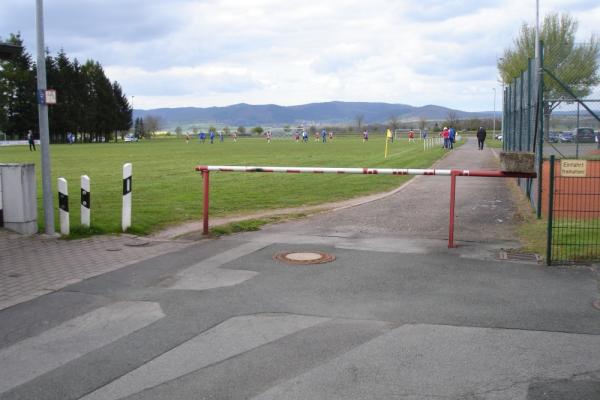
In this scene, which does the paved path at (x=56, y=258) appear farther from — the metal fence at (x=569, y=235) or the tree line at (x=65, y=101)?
the tree line at (x=65, y=101)

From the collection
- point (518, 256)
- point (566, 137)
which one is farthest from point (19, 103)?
point (518, 256)

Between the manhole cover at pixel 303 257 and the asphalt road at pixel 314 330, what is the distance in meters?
0.15

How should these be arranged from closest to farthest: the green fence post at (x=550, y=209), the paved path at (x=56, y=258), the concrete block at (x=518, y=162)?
1. the paved path at (x=56, y=258)
2. the green fence post at (x=550, y=209)
3. the concrete block at (x=518, y=162)

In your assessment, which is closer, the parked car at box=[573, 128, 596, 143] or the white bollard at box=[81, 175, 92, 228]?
the white bollard at box=[81, 175, 92, 228]

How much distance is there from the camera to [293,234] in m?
11.0

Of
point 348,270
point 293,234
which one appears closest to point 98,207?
point 293,234

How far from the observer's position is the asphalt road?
15.1ft

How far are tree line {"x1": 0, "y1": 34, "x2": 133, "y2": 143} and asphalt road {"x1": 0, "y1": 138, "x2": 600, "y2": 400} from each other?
76017 mm

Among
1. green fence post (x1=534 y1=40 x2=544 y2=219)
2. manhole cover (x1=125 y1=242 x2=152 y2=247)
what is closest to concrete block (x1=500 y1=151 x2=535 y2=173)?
green fence post (x1=534 y1=40 x2=544 y2=219)

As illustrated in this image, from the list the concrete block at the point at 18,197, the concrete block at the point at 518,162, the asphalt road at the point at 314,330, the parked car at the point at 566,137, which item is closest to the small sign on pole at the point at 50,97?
the concrete block at the point at 18,197

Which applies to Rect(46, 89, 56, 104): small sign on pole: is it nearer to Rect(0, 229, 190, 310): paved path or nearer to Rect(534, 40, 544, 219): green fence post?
Rect(0, 229, 190, 310): paved path

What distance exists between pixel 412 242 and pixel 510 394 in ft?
18.8

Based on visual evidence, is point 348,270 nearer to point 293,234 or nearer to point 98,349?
point 293,234

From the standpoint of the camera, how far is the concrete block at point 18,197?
10.7 meters
